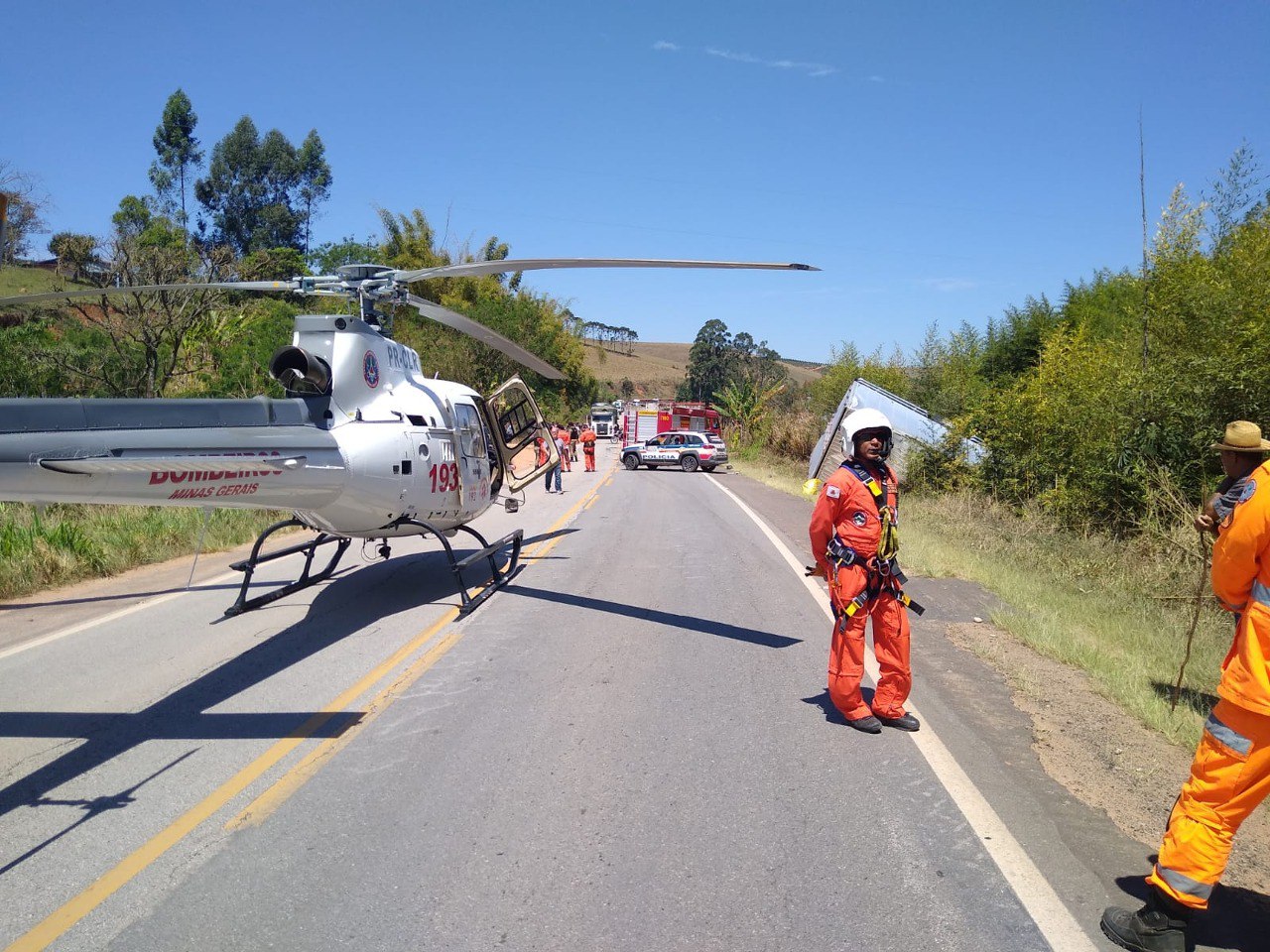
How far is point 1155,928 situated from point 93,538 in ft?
39.2

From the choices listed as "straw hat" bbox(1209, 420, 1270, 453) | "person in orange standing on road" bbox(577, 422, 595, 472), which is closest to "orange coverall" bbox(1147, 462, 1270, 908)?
"straw hat" bbox(1209, 420, 1270, 453)

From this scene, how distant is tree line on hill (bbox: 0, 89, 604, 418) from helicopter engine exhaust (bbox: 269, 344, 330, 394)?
413cm

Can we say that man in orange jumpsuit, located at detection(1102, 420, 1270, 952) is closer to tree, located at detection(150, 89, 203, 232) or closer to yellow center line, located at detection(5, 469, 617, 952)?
yellow center line, located at detection(5, 469, 617, 952)

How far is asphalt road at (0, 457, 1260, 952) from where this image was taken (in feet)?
11.6

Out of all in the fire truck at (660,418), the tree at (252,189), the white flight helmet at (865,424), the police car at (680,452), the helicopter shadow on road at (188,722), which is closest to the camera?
the helicopter shadow on road at (188,722)

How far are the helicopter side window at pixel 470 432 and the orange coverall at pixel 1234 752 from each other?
7.67 meters

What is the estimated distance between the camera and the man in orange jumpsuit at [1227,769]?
3.22m

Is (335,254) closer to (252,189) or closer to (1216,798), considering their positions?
(252,189)

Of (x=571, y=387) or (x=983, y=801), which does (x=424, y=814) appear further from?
(x=571, y=387)

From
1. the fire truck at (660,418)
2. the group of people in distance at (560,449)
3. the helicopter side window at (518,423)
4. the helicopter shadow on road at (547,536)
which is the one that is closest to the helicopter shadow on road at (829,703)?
the helicopter side window at (518,423)

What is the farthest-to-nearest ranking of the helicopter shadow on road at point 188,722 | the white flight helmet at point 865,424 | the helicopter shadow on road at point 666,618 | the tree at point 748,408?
1. the tree at point 748,408
2. the helicopter shadow on road at point 666,618
3. the white flight helmet at point 865,424
4. the helicopter shadow on road at point 188,722

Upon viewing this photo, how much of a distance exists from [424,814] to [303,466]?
347 centimetres

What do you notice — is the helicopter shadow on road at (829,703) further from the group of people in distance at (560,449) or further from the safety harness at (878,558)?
the group of people in distance at (560,449)

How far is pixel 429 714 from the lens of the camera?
5.77 metres
